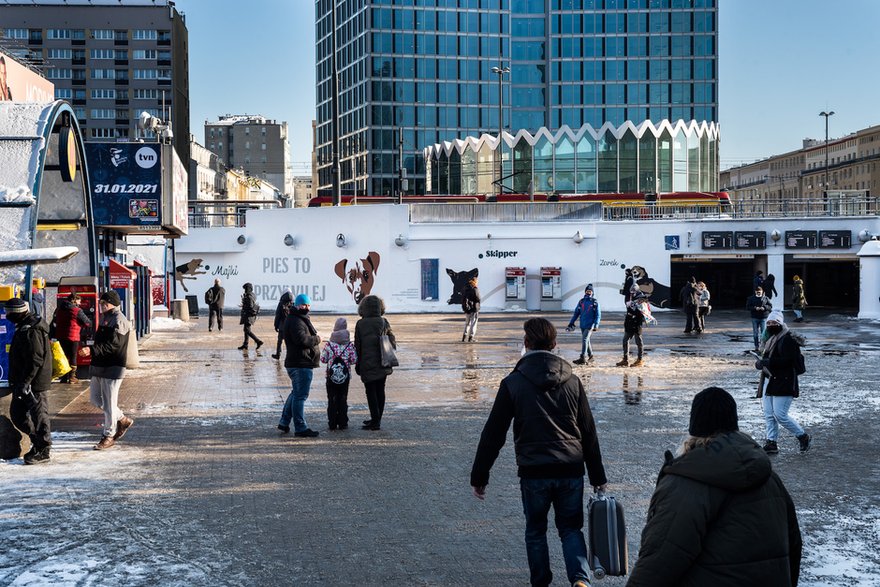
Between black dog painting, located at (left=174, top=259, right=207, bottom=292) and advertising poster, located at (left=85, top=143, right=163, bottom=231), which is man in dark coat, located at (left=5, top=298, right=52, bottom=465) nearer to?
advertising poster, located at (left=85, top=143, right=163, bottom=231)

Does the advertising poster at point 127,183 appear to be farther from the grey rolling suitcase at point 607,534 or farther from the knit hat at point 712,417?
the knit hat at point 712,417

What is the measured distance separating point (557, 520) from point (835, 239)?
3681 centimetres

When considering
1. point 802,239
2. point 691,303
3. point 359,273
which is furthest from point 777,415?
point 802,239

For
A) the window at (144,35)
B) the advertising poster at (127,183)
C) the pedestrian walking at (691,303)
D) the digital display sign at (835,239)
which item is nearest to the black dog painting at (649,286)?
the digital display sign at (835,239)

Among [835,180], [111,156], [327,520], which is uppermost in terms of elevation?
[835,180]

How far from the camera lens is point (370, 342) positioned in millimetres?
12164

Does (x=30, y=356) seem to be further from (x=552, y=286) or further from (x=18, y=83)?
(x=552, y=286)

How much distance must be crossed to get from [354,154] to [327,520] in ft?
318

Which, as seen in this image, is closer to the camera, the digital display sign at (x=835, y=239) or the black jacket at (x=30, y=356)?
the black jacket at (x=30, y=356)

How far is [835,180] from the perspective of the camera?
472 ft

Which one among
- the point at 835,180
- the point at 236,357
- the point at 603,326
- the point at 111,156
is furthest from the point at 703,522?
the point at 835,180

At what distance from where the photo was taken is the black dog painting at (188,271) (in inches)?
1619

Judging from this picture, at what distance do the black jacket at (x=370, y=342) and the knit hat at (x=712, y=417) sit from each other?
8.33 m

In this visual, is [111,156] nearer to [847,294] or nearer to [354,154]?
[847,294]
